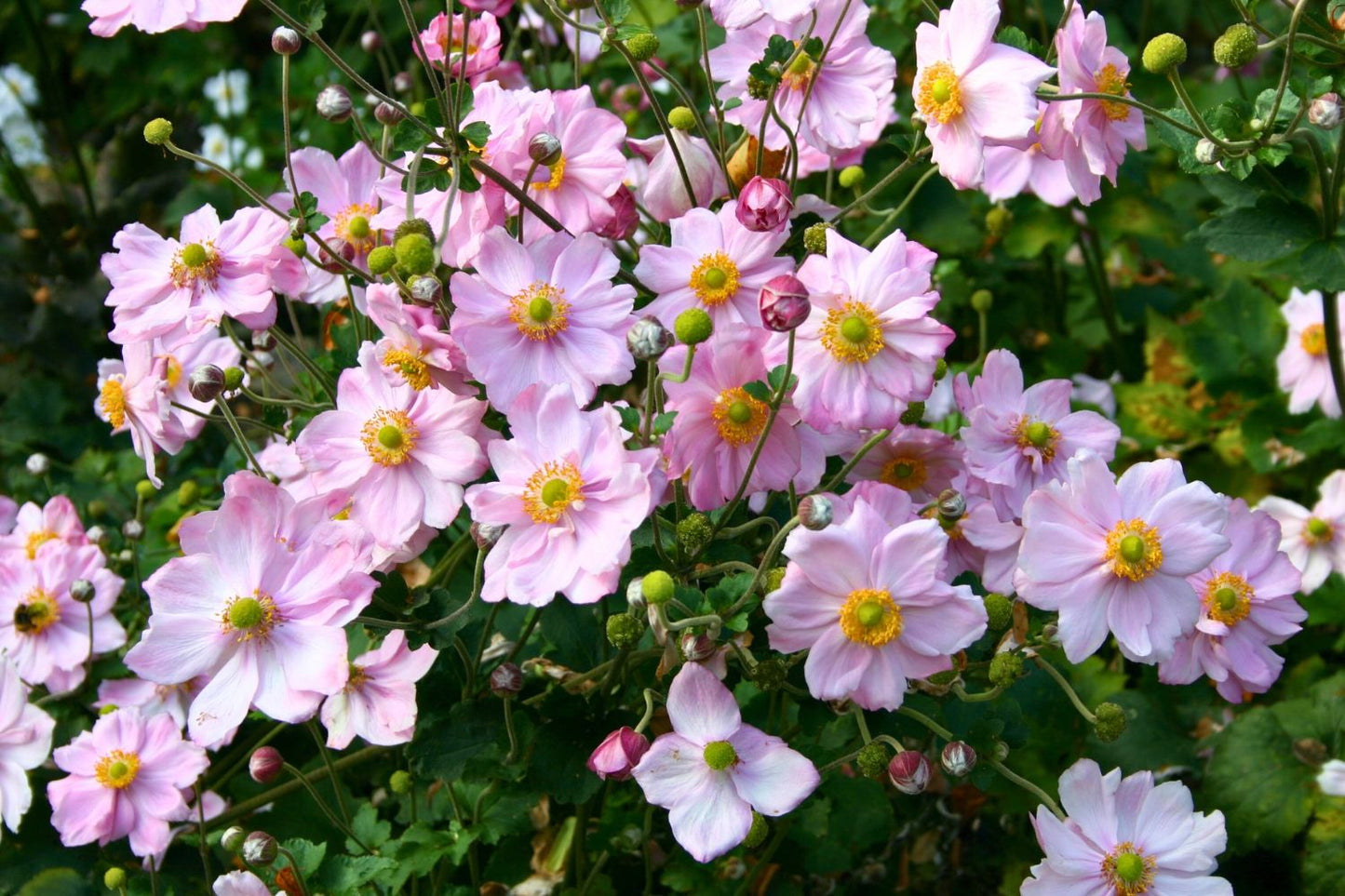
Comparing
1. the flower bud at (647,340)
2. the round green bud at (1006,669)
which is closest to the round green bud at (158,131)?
the flower bud at (647,340)

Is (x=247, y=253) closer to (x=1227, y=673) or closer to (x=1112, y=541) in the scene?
(x=1112, y=541)

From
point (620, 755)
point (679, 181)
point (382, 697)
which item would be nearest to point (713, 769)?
point (620, 755)

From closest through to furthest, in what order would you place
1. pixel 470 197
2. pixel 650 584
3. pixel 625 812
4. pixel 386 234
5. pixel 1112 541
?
1. pixel 650 584
2. pixel 1112 541
3. pixel 470 197
4. pixel 386 234
5. pixel 625 812

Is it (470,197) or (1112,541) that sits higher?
(470,197)

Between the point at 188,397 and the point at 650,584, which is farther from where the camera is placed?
the point at 188,397

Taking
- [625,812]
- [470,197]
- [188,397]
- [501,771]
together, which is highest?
[470,197]

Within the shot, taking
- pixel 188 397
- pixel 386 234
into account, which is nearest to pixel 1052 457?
pixel 386 234
